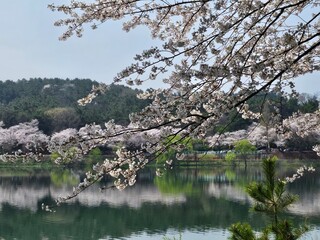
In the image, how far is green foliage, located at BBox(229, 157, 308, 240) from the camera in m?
2.33

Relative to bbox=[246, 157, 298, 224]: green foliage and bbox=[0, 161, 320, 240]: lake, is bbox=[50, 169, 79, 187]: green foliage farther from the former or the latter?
bbox=[246, 157, 298, 224]: green foliage

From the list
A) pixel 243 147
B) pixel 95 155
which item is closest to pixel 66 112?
pixel 95 155

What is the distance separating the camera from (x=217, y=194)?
19.4 metres

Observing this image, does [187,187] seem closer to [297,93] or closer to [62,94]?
[297,93]

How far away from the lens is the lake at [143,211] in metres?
13.1

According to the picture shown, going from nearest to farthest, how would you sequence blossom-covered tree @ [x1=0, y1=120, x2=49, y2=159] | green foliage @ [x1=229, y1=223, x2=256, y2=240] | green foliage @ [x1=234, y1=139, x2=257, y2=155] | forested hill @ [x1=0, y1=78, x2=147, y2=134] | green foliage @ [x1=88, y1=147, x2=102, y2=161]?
1. green foliage @ [x1=229, y1=223, x2=256, y2=240]
2. green foliage @ [x1=234, y1=139, x2=257, y2=155]
3. green foliage @ [x1=88, y1=147, x2=102, y2=161]
4. blossom-covered tree @ [x1=0, y1=120, x2=49, y2=159]
5. forested hill @ [x1=0, y1=78, x2=147, y2=134]

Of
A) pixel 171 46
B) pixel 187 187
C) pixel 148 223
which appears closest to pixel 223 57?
pixel 171 46

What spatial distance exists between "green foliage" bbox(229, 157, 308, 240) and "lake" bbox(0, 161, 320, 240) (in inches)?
276

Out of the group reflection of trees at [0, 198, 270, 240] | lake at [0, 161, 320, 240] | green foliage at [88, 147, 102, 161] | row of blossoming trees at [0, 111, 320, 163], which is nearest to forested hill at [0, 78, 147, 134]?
green foliage at [88, 147, 102, 161]

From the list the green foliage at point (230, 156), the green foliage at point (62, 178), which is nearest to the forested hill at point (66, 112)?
the green foliage at point (230, 156)

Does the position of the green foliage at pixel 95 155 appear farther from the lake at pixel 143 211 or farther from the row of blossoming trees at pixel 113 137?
the row of blossoming trees at pixel 113 137

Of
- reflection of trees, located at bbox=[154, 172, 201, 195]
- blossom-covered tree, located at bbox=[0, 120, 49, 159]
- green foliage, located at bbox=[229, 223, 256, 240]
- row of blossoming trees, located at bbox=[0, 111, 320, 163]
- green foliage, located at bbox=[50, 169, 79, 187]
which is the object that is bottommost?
reflection of trees, located at bbox=[154, 172, 201, 195]

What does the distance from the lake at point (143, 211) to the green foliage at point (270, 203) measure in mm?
7006

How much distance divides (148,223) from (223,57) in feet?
40.9
